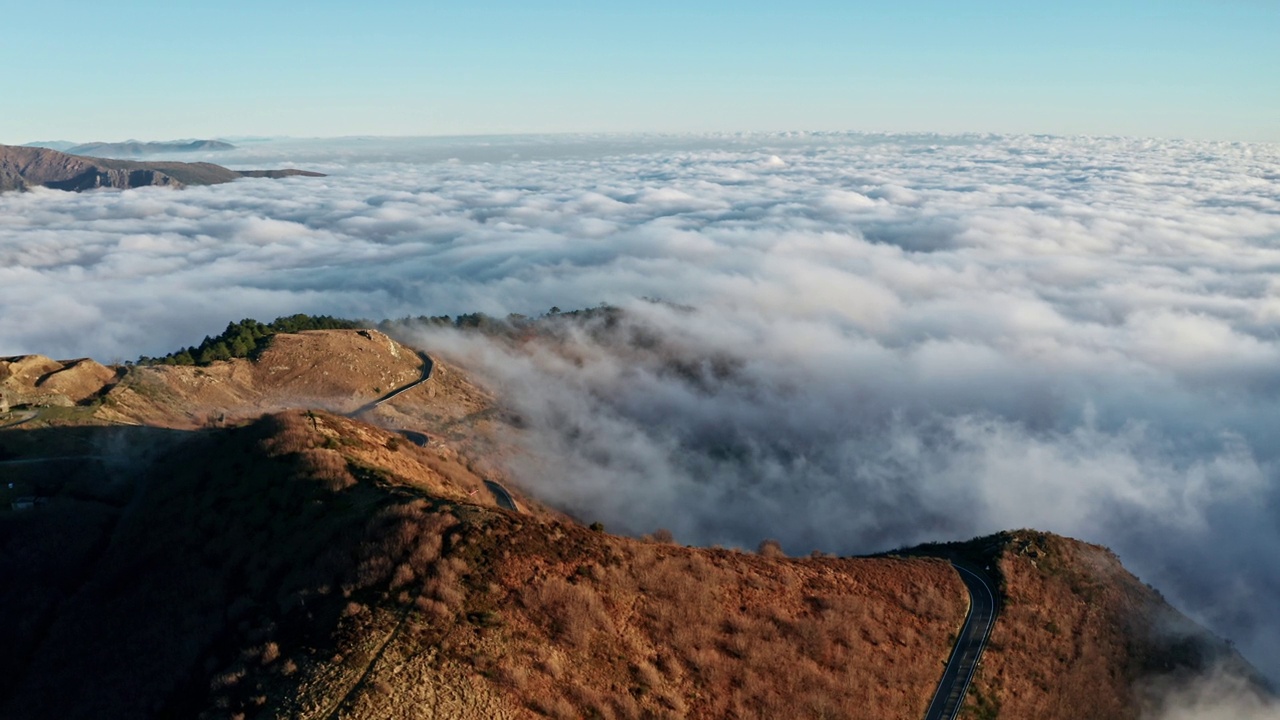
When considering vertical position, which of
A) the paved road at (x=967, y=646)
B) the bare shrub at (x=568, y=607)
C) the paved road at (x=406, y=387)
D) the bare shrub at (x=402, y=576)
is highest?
the bare shrub at (x=402, y=576)

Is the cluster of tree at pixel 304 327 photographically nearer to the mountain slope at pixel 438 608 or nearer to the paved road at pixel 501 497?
the mountain slope at pixel 438 608

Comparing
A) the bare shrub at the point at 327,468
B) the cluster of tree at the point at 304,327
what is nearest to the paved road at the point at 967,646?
the bare shrub at the point at 327,468

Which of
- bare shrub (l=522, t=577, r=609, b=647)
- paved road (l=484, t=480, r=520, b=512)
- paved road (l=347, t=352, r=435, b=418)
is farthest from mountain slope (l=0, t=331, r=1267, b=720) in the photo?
paved road (l=347, t=352, r=435, b=418)

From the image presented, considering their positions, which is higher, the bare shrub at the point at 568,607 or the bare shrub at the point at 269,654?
the bare shrub at the point at 269,654

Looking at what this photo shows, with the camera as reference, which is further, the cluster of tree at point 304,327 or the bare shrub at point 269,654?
the cluster of tree at point 304,327

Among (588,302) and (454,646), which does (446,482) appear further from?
(588,302)

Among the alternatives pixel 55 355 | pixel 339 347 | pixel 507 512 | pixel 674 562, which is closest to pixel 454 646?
pixel 507 512
